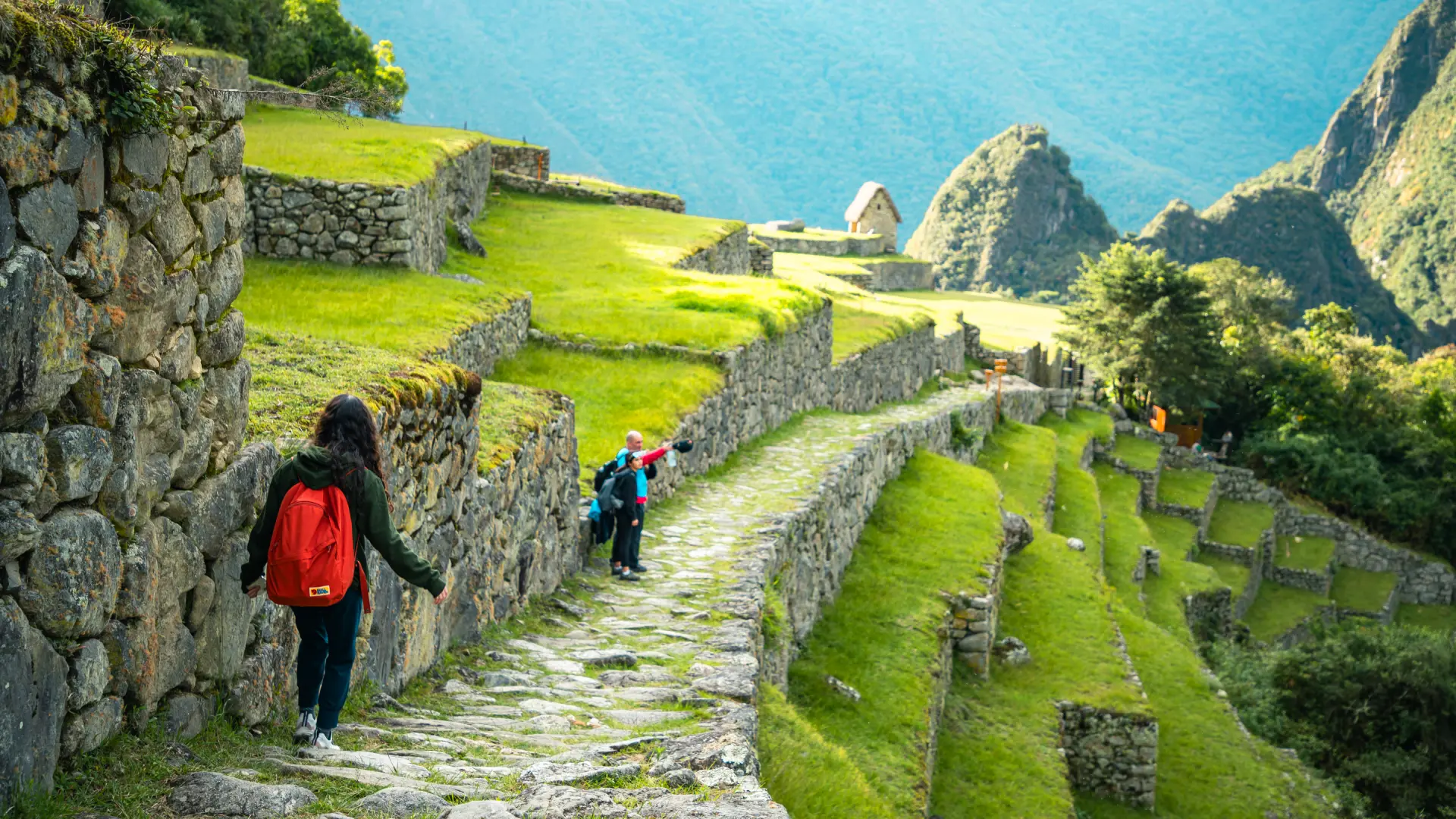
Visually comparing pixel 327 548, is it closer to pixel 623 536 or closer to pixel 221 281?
pixel 221 281

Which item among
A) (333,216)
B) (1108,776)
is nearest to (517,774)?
(333,216)

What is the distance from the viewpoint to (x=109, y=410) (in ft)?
12.7

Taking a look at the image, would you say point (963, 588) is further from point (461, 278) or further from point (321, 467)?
point (321, 467)

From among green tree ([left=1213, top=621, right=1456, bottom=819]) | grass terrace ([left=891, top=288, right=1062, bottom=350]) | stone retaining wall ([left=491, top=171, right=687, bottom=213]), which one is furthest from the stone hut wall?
grass terrace ([left=891, top=288, right=1062, bottom=350])

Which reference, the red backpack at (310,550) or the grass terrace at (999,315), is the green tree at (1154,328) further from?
the red backpack at (310,550)

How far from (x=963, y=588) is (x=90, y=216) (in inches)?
527

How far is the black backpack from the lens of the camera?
9953mm

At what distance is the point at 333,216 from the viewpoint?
14883 mm

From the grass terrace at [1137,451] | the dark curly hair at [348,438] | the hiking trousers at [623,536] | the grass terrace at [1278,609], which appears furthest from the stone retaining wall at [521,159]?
the dark curly hair at [348,438]

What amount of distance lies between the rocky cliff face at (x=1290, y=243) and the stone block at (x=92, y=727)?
125852 mm

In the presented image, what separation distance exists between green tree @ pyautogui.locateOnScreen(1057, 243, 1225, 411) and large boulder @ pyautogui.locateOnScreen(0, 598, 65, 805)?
48.4 metres

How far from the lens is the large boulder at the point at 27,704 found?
328 cm

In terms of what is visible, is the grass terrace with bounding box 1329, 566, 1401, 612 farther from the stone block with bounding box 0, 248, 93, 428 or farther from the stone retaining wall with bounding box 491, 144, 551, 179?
the stone block with bounding box 0, 248, 93, 428

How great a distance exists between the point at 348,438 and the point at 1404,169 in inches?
6967
